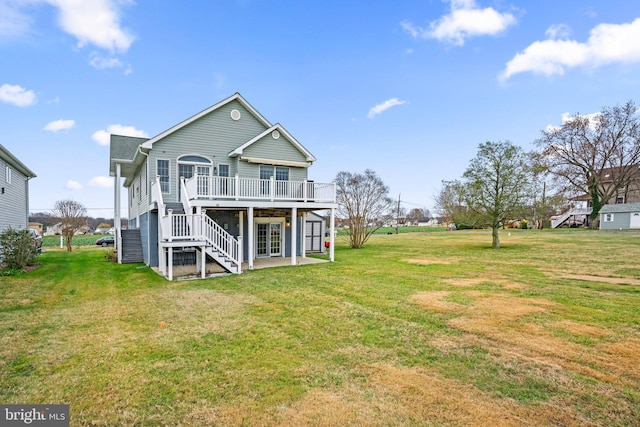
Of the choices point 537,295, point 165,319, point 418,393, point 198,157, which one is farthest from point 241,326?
point 198,157

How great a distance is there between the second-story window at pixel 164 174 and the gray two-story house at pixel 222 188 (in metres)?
0.04

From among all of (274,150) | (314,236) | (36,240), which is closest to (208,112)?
(274,150)

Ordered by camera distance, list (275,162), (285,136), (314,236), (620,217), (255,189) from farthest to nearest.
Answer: (620,217) < (314,236) < (285,136) < (275,162) < (255,189)

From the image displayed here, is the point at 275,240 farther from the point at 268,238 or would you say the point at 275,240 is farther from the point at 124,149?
the point at 124,149

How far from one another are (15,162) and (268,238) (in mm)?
12729

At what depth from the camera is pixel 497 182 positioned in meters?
20.8

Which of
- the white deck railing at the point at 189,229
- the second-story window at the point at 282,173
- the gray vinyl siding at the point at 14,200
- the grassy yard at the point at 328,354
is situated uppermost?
the second-story window at the point at 282,173

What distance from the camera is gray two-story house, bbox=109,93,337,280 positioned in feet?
37.6

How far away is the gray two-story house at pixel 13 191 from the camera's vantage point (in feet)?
46.0

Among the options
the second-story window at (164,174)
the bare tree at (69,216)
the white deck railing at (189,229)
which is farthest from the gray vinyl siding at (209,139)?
the bare tree at (69,216)

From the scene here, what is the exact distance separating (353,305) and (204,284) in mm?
5086

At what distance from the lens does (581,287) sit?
8.84 m

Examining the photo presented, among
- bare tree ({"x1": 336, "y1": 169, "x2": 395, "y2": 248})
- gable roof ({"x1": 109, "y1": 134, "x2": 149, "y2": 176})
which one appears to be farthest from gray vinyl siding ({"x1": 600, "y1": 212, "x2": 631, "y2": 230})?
gable roof ({"x1": 109, "y1": 134, "x2": 149, "y2": 176})

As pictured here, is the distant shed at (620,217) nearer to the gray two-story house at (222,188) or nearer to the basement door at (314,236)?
the basement door at (314,236)
